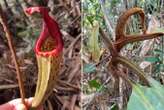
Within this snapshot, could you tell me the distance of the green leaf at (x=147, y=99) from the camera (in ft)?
2.27

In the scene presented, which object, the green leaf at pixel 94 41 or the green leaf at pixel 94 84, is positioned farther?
the green leaf at pixel 94 84

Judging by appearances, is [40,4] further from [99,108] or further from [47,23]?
[99,108]

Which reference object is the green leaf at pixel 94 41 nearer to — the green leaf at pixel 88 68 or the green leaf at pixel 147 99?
the green leaf at pixel 88 68

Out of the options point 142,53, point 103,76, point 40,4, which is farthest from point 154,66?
point 40,4

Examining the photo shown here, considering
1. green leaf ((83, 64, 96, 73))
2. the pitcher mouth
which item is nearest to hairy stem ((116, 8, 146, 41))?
green leaf ((83, 64, 96, 73))

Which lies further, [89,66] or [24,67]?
[89,66]

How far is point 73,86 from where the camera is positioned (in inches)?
35.7

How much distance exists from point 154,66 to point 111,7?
24 cm

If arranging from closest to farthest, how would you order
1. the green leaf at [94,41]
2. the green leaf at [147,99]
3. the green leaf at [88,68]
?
the green leaf at [147,99], the green leaf at [94,41], the green leaf at [88,68]

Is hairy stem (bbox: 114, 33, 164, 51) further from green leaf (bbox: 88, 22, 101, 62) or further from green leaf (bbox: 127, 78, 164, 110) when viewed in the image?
green leaf (bbox: 127, 78, 164, 110)

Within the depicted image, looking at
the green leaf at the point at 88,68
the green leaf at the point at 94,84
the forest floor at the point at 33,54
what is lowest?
the green leaf at the point at 94,84

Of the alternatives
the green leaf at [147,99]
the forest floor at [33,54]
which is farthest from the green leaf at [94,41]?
the green leaf at [147,99]

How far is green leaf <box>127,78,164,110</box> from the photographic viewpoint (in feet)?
2.27

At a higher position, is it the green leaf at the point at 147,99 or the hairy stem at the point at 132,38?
the hairy stem at the point at 132,38
